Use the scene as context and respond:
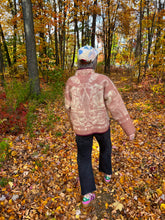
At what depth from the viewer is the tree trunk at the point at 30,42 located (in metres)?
5.23

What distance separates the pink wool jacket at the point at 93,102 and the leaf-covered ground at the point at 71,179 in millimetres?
1481

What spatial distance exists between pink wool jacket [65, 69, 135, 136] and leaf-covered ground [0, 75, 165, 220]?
1481 mm

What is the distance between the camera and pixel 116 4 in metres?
11.8

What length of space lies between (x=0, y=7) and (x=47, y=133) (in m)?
12.9

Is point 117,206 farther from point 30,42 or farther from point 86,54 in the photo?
point 30,42

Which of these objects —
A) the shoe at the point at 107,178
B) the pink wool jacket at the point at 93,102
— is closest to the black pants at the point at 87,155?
the pink wool jacket at the point at 93,102

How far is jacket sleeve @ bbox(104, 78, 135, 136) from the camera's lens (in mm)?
1723

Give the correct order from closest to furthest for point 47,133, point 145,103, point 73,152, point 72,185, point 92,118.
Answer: point 92,118, point 72,185, point 73,152, point 47,133, point 145,103

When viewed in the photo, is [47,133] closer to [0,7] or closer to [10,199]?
[10,199]

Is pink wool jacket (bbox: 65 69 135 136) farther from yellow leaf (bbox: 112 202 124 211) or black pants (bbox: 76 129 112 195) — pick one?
yellow leaf (bbox: 112 202 124 211)

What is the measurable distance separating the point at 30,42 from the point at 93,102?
5.16 metres

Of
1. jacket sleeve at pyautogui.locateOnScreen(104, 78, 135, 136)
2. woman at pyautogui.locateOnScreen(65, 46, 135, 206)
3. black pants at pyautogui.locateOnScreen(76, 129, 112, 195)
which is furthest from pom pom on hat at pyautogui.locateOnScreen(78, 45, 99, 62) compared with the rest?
black pants at pyautogui.locateOnScreen(76, 129, 112, 195)

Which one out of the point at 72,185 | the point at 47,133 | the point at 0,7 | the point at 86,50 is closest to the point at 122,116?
the point at 86,50

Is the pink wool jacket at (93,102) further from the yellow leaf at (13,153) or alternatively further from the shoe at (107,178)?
the yellow leaf at (13,153)
